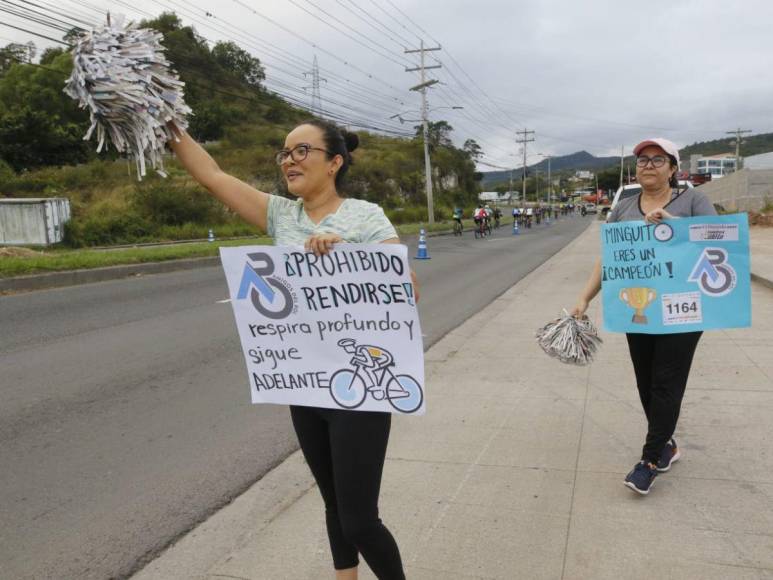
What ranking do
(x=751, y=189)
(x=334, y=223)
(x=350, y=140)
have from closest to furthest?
(x=334, y=223), (x=350, y=140), (x=751, y=189)

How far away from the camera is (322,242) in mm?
2186

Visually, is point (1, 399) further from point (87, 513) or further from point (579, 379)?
point (579, 379)

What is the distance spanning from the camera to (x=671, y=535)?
3.02 m

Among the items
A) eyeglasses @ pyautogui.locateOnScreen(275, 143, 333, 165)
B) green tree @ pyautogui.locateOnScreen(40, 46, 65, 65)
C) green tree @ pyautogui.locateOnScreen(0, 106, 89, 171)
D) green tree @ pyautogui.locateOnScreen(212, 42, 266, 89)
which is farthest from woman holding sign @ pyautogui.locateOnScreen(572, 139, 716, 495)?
green tree @ pyautogui.locateOnScreen(212, 42, 266, 89)

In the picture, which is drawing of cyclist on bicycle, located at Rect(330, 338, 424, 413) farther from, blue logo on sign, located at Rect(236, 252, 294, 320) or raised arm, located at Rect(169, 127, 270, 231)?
raised arm, located at Rect(169, 127, 270, 231)

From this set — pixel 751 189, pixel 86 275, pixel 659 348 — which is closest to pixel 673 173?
pixel 659 348

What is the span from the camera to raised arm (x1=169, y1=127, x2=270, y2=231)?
8.11 ft

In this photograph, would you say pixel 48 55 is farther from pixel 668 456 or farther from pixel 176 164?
pixel 668 456

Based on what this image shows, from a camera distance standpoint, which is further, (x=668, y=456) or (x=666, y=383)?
(x=668, y=456)

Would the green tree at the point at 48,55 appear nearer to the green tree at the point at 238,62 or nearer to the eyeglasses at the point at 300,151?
the green tree at the point at 238,62

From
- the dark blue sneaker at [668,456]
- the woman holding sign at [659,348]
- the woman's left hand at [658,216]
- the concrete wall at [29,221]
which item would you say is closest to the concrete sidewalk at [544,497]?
the dark blue sneaker at [668,456]

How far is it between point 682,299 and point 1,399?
5.26 m

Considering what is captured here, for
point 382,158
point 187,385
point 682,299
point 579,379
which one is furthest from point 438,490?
point 382,158

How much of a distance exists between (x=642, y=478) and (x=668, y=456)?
1.43 feet
